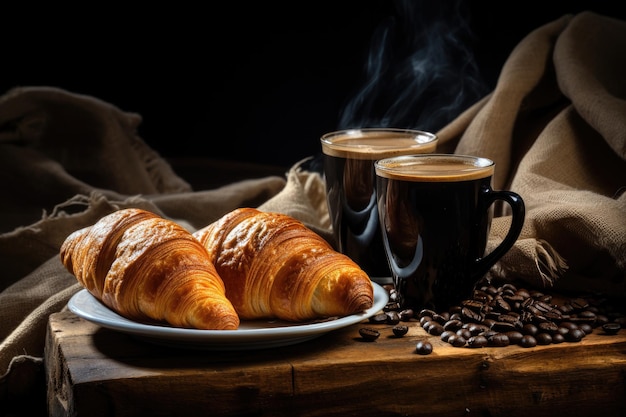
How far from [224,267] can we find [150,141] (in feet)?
6.73

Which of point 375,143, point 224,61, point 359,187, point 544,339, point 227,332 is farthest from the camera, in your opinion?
point 224,61

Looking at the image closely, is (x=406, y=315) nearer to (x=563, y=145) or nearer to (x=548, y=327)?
(x=548, y=327)

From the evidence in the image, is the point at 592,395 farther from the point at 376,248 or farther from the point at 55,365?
the point at 55,365

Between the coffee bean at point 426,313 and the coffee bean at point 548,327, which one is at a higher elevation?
the coffee bean at point 548,327

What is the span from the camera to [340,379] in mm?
1484

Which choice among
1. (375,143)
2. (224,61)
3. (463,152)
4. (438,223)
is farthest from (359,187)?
(224,61)

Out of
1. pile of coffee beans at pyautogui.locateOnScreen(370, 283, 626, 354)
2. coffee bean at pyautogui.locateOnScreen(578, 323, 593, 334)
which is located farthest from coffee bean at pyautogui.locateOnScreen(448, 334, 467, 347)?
coffee bean at pyautogui.locateOnScreen(578, 323, 593, 334)

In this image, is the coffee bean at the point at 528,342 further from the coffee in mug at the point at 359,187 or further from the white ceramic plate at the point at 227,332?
the coffee in mug at the point at 359,187

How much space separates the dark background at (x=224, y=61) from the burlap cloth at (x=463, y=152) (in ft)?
1.44

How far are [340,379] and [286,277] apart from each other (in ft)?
0.66

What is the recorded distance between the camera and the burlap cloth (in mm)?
1877

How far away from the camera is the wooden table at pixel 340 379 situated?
56.2 inches

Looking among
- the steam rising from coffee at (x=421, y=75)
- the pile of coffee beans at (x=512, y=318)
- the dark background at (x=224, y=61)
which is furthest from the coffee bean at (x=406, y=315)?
the dark background at (x=224, y=61)

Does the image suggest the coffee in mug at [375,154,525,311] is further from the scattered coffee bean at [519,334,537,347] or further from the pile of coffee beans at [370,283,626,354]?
Answer: the scattered coffee bean at [519,334,537,347]
